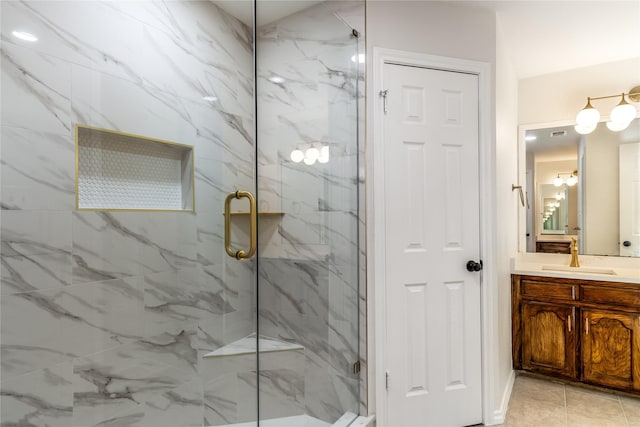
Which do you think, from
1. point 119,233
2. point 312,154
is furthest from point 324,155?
point 119,233

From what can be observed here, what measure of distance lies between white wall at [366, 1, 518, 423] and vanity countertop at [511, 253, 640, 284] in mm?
439

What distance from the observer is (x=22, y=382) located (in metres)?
1.33

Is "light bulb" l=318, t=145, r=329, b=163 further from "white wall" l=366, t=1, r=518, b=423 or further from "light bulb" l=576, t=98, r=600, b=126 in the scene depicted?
"light bulb" l=576, t=98, r=600, b=126

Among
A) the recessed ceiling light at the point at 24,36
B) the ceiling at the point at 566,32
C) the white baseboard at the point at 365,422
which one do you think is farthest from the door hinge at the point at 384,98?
the white baseboard at the point at 365,422

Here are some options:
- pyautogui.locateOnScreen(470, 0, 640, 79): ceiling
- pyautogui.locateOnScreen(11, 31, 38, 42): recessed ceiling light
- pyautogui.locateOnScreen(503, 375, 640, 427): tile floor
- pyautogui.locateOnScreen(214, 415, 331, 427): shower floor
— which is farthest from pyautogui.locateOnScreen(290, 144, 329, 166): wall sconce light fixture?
pyautogui.locateOnScreen(503, 375, 640, 427): tile floor

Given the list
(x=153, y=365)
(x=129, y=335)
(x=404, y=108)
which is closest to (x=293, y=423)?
(x=153, y=365)

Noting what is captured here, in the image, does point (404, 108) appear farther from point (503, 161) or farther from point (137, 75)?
point (137, 75)

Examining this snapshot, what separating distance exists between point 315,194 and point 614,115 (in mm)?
2686

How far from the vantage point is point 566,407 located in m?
2.46

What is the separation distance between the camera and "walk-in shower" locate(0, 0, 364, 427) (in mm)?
1365

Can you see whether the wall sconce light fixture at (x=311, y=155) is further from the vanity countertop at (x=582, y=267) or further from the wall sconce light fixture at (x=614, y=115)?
the wall sconce light fixture at (x=614, y=115)

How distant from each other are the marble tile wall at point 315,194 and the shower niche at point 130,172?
45 cm

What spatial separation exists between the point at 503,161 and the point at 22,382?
2.85 metres

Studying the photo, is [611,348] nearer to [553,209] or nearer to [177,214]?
[553,209]
